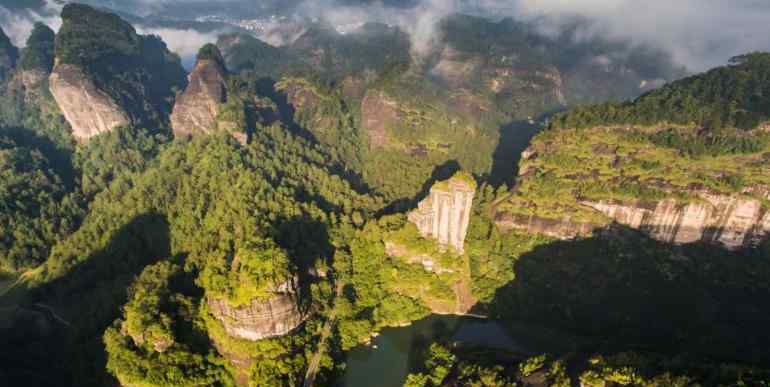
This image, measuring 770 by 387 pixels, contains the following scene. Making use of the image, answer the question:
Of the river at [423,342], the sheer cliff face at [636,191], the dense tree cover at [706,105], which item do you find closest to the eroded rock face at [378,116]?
the sheer cliff face at [636,191]

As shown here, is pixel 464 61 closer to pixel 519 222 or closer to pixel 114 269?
pixel 519 222

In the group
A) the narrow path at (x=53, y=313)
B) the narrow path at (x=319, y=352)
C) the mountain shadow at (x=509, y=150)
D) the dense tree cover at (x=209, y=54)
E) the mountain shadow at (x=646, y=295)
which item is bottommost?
the narrow path at (x=53, y=313)

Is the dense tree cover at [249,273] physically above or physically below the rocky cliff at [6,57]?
below

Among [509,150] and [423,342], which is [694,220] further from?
[509,150]

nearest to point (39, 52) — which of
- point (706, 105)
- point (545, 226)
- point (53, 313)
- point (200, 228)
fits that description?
point (200, 228)

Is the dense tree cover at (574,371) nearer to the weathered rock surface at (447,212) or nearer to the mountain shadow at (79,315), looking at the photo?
the weathered rock surface at (447,212)

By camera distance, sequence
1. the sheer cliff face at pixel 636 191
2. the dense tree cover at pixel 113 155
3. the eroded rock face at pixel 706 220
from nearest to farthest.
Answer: the eroded rock face at pixel 706 220
the sheer cliff face at pixel 636 191
the dense tree cover at pixel 113 155

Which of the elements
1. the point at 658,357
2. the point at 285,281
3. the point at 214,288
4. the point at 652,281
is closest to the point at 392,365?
the point at 285,281
